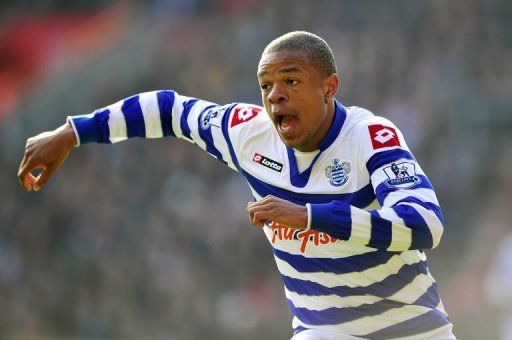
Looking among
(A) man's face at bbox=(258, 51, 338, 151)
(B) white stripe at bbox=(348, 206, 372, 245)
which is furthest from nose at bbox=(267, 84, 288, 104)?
(B) white stripe at bbox=(348, 206, 372, 245)

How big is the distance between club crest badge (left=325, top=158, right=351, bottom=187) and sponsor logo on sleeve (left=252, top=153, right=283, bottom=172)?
1.15ft

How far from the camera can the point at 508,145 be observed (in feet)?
47.1

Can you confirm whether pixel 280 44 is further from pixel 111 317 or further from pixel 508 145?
pixel 111 317

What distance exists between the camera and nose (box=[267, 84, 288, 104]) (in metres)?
5.37

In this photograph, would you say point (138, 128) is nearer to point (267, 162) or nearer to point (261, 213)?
point (267, 162)

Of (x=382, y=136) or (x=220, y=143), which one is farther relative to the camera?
(x=220, y=143)

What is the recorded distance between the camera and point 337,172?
5.46m

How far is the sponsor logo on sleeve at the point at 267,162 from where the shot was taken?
5770 millimetres

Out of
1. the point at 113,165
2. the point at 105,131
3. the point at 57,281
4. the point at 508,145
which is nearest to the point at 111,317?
the point at 57,281

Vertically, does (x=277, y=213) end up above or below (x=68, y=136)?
below

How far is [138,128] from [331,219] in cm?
200

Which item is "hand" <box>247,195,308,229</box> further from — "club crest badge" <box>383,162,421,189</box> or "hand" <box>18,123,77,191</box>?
"hand" <box>18,123,77,191</box>

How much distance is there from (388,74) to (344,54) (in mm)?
985

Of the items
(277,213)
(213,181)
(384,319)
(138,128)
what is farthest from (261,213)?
(213,181)
